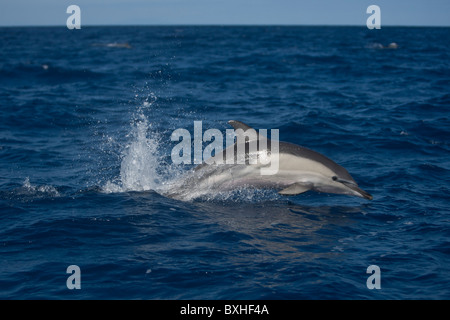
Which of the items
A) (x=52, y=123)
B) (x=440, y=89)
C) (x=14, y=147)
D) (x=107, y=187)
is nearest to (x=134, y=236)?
(x=107, y=187)

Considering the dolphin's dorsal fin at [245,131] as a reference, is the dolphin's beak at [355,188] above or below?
below

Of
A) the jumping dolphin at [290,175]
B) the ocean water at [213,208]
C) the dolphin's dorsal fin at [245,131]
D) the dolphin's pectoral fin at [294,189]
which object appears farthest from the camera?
the jumping dolphin at [290,175]

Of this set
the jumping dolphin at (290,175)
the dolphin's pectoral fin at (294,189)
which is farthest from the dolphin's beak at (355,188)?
the dolphin's pectoral fin at (294,189)

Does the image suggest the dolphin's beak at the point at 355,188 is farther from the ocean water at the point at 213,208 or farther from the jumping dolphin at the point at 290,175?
the ocean water at the point at 213,208

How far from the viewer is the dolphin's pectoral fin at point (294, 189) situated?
8.99 meters

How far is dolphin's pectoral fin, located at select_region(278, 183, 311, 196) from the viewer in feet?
29.5

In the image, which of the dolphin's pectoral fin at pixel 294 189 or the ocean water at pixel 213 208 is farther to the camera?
the dolphin's pectoral fin at pixel 294 189

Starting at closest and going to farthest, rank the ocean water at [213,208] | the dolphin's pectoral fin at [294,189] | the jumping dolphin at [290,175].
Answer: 1. the ocean water at [213,208]
2. the dolphin's pectoral fin at [294,189]
3. the jumping dolphin at [290,175]

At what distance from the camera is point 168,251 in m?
7.45

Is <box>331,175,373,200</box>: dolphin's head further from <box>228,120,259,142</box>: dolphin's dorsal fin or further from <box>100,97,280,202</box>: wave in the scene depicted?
<box>228,120,259,142</box>: dolphin's dorsal fin

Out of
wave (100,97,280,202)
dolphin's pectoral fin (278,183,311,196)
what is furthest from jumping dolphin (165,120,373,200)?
wave (100,97,280,202)

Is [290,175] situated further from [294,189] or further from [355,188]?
[355,188]

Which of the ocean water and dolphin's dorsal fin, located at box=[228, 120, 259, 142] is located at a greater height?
dolphin's dorsal fin, located at box=[228, 120, 259, 142]
